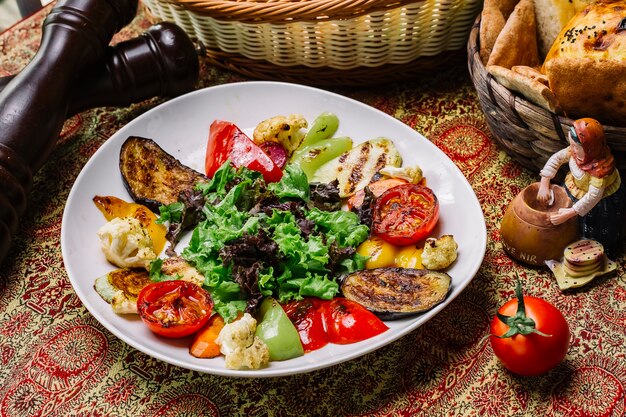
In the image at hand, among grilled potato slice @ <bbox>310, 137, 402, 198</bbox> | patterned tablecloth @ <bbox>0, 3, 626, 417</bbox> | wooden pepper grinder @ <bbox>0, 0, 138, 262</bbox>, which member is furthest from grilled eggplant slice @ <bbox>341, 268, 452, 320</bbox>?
wooden pepper grinder @ <bbox>0, 0, 138, 262</bbox>

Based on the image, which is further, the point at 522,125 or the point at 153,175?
the point at 153,175

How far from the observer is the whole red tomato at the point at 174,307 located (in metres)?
1.83

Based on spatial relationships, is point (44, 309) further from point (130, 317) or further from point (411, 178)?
point (411, 178)

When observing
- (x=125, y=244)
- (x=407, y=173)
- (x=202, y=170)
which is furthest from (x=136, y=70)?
(x=407, y=173)

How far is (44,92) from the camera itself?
7.94ft

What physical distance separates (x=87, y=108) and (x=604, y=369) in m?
1.96

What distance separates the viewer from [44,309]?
2.19 meters

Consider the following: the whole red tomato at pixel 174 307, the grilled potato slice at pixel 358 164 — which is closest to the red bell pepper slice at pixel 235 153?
the grilled potato slice at pixel 358 164

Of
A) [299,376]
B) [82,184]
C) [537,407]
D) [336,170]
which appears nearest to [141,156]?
[82,184]

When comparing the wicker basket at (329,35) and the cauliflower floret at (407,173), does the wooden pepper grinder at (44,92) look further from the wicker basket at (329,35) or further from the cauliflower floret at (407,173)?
the cauliflower floret at (407,173)

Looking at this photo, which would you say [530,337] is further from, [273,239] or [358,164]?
[358,164]

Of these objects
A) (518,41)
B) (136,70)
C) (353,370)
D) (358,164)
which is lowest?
(353,370)

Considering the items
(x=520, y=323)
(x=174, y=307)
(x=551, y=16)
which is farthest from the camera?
(x=551, y=16)

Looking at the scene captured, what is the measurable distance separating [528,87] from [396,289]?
0.67 m
